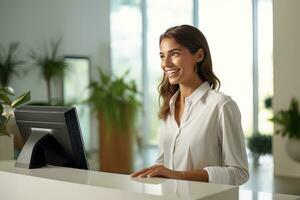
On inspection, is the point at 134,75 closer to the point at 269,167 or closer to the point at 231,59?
the point at 231,59

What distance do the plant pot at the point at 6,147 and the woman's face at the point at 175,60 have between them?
916 mm

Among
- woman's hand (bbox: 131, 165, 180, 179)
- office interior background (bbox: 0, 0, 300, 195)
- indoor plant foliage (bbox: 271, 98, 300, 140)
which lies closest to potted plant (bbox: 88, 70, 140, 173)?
office interior background (bbox: 0, 0, 300, 195)

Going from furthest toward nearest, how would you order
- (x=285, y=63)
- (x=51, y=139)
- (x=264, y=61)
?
(x=264, y=61)
(x=285, y=63)
(x=51, y=139)

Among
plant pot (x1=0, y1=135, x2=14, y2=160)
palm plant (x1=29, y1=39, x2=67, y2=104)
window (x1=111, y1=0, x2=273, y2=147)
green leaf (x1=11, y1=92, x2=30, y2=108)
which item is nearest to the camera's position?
green leaf (x1=11, y1=92, x2=30, y2=108)

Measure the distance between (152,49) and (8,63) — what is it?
123 inches

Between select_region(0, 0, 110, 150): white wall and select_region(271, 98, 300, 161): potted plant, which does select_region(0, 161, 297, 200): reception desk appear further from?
select_region(0, 0, 110, 150): white wall

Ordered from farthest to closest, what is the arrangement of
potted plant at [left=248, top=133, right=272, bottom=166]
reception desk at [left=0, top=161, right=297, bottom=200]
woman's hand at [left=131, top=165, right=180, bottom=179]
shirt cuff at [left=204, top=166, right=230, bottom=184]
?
potted plant at [left=248, top=133, right=272, bottom=166], shirt cuff at [left=204, top=166, right=230, bottom=184], woman's hand at [left=131, top=165, right=180, bottom=179], reception desk at [left=0, top=161, right=297, bottom=200]

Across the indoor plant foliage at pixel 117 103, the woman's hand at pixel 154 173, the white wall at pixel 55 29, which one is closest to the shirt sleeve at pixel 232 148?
the woman's hand at pixel 154 173

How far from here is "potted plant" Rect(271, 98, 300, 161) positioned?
25.5ft

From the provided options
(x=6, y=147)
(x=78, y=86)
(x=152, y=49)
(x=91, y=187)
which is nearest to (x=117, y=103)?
(x=78, y=86)

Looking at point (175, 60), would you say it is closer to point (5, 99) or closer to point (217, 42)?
point (5, 99)

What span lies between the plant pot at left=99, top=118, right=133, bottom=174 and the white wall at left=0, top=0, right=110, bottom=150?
7.71 ft

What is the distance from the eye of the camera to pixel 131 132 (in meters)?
7.85

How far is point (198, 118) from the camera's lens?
2105 millimetres
